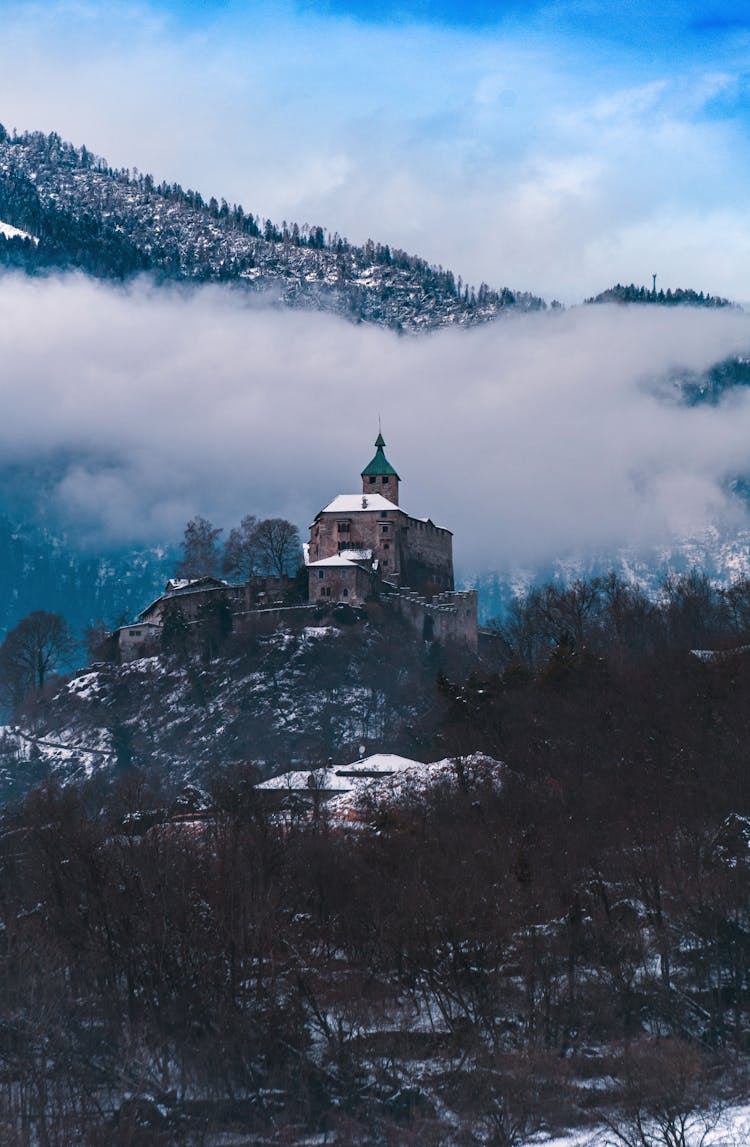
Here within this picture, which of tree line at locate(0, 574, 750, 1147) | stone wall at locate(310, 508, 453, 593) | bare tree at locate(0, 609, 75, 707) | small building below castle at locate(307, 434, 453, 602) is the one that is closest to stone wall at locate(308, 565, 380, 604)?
small building below castle at locate(307, 434, 453, 602)

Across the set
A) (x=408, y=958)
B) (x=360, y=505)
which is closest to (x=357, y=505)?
(x=360, y=505)

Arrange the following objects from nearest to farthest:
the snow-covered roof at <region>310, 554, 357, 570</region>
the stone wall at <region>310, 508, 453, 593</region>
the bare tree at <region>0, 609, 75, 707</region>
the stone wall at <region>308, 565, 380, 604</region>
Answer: the stone wall at <region>308, 565, 380, 604</region> < the snow-covered roof at <region>310, 554, 357, 570</region> < the stone wall at <region>310, 508, 453, 593</region> < the bare tree at <region>0, 609, 75, 707</region>

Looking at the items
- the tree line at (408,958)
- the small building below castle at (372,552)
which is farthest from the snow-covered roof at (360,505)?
the tree line at (408,958)

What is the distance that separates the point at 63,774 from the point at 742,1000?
207ft

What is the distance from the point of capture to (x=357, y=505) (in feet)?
424

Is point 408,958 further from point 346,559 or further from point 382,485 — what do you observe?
point 382,485

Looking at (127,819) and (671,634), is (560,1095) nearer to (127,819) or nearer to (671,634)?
(127,819)

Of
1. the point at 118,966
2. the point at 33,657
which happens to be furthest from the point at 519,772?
the point at 33,657

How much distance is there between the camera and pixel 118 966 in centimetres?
5488

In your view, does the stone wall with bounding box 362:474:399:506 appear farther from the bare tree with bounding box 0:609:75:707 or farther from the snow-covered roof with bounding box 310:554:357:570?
the bare tree with bounding box 0:609:75:707

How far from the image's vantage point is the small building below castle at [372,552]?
388 ft

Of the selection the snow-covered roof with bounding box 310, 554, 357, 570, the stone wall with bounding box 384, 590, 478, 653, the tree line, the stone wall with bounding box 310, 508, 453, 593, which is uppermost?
the stone wall with bounding box 310, 508, 453, 593

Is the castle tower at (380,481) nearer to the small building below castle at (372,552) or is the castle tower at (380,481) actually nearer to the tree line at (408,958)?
the small building below castle at (372,552)

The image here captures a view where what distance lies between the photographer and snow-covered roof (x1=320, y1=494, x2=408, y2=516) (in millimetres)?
128125
